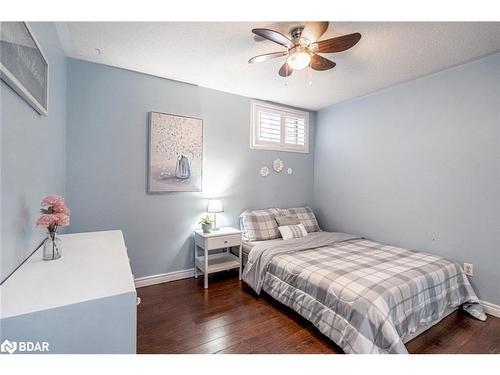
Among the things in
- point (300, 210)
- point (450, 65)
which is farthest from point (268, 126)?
point (450, 65)

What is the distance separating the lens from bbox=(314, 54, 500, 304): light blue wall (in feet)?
7.16

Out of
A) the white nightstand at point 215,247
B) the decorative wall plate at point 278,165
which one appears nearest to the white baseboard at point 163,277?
the white nightstand at point 215,247

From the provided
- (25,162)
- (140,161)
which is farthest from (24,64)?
(140,161)

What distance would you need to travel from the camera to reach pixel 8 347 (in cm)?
72

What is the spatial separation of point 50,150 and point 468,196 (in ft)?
12.4

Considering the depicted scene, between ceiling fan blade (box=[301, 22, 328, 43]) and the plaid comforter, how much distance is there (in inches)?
74.4

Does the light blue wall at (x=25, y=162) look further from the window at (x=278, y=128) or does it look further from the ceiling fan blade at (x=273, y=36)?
the window at (x=278, y=128)

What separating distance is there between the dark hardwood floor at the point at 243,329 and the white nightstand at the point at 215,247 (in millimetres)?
339

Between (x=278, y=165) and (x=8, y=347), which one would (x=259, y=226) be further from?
(x=8, y=347)

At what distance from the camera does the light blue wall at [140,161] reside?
232cm
